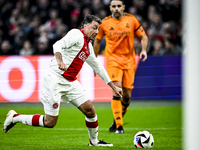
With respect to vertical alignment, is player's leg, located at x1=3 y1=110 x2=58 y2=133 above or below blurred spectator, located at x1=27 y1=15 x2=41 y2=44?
above

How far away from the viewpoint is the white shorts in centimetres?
452

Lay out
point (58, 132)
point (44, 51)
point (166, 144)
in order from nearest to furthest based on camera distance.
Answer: point (166, 144), point (58, 132), point (44, 51)

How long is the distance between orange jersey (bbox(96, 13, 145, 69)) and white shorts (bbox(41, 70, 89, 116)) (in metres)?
1.93

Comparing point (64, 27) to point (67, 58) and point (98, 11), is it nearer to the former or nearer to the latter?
point (98, 11)

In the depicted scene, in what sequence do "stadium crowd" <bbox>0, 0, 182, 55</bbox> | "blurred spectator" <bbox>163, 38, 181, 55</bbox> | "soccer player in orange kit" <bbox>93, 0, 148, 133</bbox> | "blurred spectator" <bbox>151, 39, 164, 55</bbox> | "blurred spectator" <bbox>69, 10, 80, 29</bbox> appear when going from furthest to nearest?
"blurred spectator" <bbox>69, 10, 80, 29</bbox>
"stadium crowd" <bbox>0, 0, 182, 55</bbox>
"blurred spectator" <bbox>151, 39, 164, 55</bbox>
"blurred spectator" <bbox>163, 38, 181, 55</bbox>
"soccer player in orange kit" <bbox>93, 0, 148, 133</bbox>

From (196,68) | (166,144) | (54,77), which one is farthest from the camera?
(166,144)

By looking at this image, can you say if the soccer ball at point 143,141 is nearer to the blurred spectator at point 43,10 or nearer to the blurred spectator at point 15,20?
the blurred spectator at point 43,10

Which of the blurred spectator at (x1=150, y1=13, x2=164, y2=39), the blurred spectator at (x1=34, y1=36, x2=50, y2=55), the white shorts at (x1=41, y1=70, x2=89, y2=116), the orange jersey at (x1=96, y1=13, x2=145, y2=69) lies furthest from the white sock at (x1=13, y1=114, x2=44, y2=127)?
the blurred spectator at (x1=150, y1=13, x2=164, y2=39)

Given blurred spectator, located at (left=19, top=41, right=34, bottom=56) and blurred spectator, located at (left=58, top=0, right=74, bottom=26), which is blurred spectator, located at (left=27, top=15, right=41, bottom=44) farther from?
blurred spectator, located at (left=58, top=0, right=74, bottom=26)

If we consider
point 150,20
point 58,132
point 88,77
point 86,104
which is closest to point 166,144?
point 86,104

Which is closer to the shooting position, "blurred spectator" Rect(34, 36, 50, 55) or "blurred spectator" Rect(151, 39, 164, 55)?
"blurred spectator" Rect(151, 39, 164, 55)

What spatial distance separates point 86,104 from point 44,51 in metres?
7.12

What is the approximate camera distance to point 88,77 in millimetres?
10695

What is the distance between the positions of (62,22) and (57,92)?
8658 millimetres
